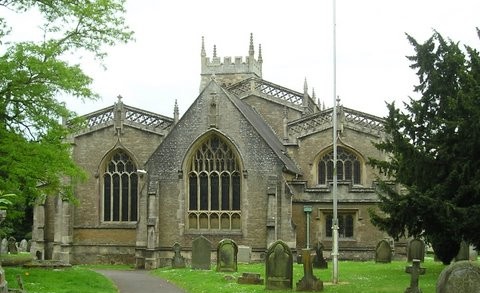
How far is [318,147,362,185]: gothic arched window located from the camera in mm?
39031

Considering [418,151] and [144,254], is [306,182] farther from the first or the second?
[418,151]

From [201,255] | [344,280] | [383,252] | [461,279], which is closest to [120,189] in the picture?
[201,255]

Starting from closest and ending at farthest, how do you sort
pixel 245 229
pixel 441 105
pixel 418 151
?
pixel 418 151
pixel 441 105
pixel 245 229

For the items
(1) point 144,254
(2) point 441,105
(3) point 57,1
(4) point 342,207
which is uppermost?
(3) point 57,1

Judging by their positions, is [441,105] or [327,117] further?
[327,117]

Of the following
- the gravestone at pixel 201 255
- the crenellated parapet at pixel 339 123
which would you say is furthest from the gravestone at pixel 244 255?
the crenellated parapet at pixel 339 123

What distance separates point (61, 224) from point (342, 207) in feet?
45.4

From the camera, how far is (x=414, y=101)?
22312 mm

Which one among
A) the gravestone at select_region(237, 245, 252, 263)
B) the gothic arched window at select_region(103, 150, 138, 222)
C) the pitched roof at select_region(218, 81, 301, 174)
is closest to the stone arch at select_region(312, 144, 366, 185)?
the pitched roof at select_region(218, 81, 301, 174)

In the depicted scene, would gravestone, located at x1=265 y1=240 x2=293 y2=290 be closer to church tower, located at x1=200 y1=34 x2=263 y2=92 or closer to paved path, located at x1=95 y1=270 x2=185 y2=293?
paved path, located at x1=95 y1=270 x2=185 y2=293

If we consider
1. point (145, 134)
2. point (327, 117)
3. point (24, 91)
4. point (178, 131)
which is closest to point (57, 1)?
point (24, 91)

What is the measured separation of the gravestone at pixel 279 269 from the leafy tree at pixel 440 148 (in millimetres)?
3294

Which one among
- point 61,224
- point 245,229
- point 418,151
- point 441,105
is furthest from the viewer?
point 61,224

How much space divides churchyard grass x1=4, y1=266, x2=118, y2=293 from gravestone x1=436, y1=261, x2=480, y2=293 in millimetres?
9001
